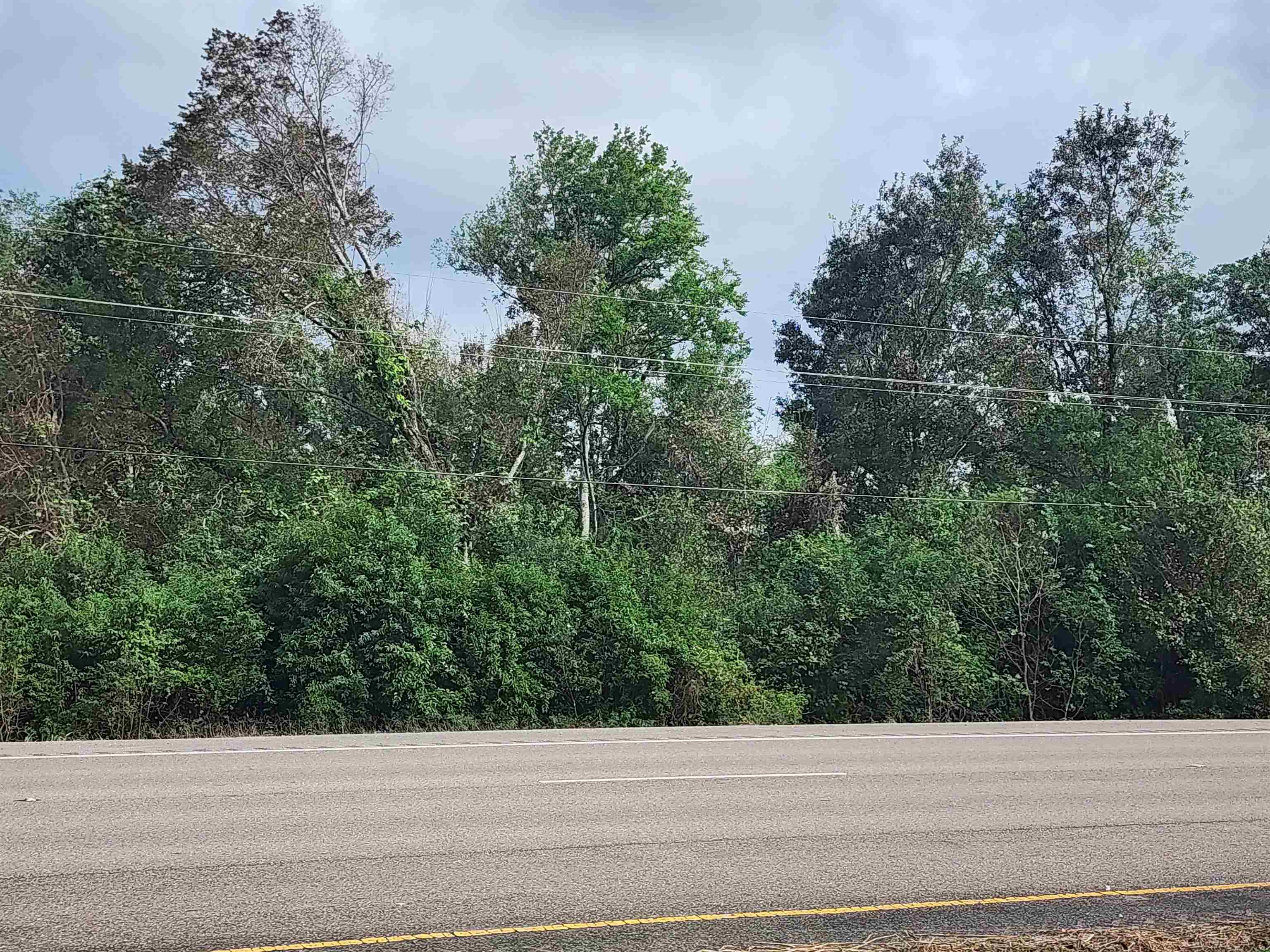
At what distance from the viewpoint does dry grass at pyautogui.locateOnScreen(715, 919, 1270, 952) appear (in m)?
5.91

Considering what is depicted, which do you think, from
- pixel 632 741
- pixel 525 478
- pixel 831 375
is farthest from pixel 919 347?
pixel 632 741

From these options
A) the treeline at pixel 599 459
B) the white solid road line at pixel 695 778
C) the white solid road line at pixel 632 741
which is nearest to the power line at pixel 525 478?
the treeline at pixel 599 459

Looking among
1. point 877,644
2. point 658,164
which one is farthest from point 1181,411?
point 877,644

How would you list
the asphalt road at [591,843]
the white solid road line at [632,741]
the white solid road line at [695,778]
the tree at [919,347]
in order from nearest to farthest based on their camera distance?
the asphalt road at [591,843] < the white solid road line at [695,778] < the white solid road line at [632,741] < the tree at [919,347]

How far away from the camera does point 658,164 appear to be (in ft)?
141

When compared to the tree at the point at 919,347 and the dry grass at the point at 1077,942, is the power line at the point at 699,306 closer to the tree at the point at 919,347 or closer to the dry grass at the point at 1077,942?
the tree at the point at 919,347

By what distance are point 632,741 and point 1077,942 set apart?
9.99 m

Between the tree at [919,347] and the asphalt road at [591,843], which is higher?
the tree at [919,347]

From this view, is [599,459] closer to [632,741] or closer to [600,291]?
[600,291]

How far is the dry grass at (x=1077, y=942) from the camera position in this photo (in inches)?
233

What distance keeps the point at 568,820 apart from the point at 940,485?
121 ft

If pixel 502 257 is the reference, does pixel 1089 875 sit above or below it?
below

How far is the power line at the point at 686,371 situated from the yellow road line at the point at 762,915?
2736 cm

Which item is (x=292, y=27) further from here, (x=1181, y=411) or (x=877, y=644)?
(x=1181, y=411)
